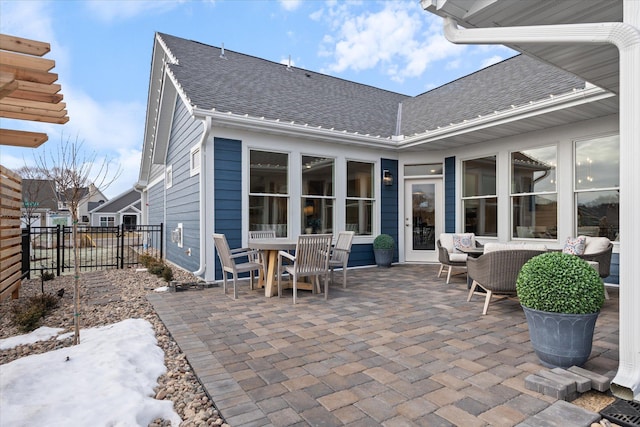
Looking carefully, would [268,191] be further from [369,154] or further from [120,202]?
[120,202]

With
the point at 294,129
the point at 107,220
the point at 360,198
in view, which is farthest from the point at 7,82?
the point at 107,220

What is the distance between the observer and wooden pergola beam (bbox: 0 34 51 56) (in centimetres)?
183

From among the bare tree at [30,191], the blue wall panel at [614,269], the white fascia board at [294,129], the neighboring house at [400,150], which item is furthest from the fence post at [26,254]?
the blue wall panel at [614,269]

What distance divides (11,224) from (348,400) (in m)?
5.59

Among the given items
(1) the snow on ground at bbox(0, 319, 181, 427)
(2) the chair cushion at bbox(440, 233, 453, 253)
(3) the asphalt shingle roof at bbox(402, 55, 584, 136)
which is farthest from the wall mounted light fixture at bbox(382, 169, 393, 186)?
(1) the snow on ground at bbox(0, 319, 181, 427)

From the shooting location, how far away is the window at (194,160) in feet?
21.1

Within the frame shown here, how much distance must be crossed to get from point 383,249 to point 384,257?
0.62ft

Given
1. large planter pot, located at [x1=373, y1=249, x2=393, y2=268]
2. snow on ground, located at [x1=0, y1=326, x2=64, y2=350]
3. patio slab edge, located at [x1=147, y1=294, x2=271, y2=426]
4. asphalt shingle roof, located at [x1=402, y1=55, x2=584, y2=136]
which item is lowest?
snow on ground, located at [x1=0, y1=326, x2=64, y2=350]

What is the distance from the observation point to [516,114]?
18.5ft

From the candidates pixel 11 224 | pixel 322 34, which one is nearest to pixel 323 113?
pixel 11 224

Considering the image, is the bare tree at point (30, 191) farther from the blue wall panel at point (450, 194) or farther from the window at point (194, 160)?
the blue wall panel at point (450, 194)

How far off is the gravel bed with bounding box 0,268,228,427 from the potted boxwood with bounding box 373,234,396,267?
3959 millimetres

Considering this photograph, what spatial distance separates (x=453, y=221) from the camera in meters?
7.68

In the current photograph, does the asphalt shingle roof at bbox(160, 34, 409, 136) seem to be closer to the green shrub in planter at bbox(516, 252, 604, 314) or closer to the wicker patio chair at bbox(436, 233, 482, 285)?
the wicker patio chair at bbox(436, 233, 482, 285)
